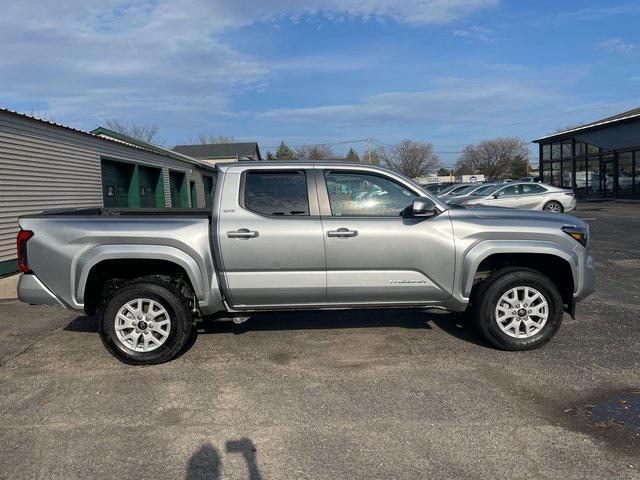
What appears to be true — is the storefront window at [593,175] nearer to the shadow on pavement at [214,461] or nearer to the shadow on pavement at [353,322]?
the shadow on pavement at [353,322]

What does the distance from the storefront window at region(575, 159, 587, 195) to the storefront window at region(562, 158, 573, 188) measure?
57 centimetres

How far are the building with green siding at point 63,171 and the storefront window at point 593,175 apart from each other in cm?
2554

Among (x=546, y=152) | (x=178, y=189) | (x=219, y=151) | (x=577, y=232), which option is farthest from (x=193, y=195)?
(x=219, y=151)

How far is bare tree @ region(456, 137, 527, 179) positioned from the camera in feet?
276

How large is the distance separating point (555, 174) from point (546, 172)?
4.33 ft

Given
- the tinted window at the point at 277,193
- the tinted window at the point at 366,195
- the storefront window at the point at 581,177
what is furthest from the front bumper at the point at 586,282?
the storefront window at the point at 581,177

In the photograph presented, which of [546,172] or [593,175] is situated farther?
[546,172]

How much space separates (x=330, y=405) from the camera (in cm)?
405

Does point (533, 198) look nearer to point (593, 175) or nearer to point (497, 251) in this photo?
point (593, 175)

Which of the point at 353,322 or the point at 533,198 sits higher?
the point at 533,198

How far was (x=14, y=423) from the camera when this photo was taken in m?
3.89

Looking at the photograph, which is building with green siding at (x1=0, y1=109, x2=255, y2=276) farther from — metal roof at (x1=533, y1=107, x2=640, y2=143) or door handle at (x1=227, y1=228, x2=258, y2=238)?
metal roof at (x1=533, y1=107, x2=640, y2=143)

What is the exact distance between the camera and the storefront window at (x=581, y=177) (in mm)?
33188

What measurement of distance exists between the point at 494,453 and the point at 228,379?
7.59ft
